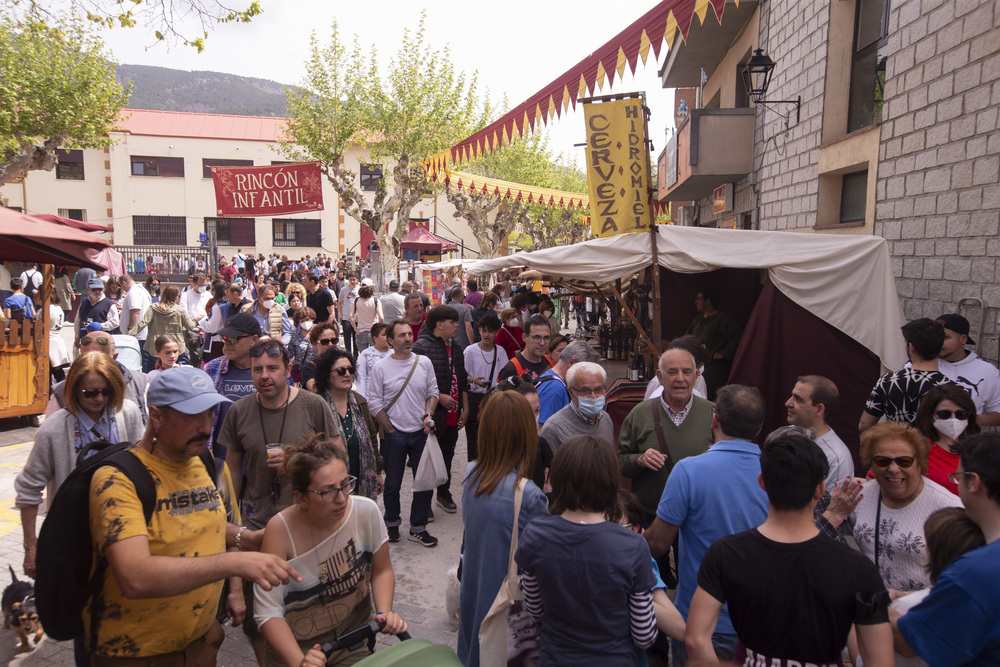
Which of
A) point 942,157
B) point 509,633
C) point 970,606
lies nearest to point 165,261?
point 942,157

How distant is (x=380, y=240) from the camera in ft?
85.5

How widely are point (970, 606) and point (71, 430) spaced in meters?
3.80

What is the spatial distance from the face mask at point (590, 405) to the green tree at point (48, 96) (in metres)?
21.6

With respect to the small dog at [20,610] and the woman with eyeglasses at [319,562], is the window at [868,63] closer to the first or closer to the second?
the woman with eyeglasses at [319,562]

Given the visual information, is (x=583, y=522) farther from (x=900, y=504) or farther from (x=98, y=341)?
(x=98, y=341)

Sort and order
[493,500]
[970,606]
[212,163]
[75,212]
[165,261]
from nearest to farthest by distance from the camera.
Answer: [970,606] < [493,500] < [165,261] < [75,212] < [212,163]

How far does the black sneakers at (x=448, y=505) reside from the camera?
5952mm

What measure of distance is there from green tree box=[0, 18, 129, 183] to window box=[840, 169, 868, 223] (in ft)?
68.8

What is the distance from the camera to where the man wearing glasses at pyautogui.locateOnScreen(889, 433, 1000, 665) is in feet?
5.34

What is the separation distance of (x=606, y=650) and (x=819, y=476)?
0.93 m

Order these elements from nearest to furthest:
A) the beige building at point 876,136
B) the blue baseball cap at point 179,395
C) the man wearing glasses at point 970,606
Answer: the man wearing glasses at point 970,606, the blue baseball cap at point 179,395, the beige building at point 876,136

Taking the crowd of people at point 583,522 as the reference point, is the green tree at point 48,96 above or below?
above

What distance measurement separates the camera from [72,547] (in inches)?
81.9

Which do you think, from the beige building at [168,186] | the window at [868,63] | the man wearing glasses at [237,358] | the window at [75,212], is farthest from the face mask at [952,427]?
the window at [75,212]
